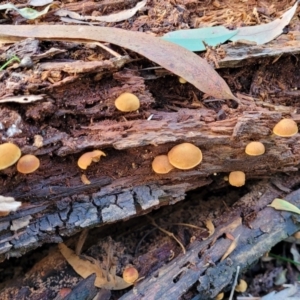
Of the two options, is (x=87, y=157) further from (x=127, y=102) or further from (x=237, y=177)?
(x=237, y=177)

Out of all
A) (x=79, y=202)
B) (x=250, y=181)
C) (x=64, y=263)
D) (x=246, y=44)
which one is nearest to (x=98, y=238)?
(x=64, y=263)

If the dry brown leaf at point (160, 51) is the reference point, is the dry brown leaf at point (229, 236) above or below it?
below

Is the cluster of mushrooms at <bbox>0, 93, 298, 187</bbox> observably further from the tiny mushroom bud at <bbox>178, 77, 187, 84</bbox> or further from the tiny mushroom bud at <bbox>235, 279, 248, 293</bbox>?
the tiny mushroom bud at <bbox>235, 279, 248, 293</bbox>

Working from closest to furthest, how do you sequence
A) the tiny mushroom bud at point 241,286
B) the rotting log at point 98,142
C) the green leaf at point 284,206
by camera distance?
the rotting log at point 98,142 < the green leaf at point 284,206 < the tiny mushroom bud at point 241,286

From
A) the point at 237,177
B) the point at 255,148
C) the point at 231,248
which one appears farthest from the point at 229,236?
the point at 255,148

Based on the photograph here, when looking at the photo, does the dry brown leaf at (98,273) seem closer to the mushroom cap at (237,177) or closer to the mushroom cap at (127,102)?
the mushroom cap at (237,177)

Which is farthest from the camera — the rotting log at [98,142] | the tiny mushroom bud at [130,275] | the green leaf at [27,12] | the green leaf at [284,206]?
the green leaf at [284,206]

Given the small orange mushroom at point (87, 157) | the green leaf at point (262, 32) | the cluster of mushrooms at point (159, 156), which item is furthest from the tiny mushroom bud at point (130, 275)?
the green leaf at point (262, 32)
